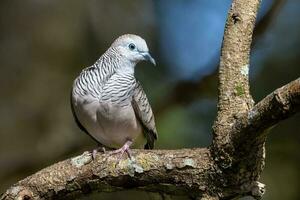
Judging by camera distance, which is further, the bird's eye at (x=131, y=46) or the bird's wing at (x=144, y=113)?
the bird's eye at (x=131, y=46)

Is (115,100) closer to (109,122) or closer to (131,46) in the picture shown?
(109,122)

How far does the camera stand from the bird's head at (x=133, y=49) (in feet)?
13.9

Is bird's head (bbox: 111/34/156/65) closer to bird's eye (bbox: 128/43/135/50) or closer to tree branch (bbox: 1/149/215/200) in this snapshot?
bird's eye (bbox: 128/43/135/50)

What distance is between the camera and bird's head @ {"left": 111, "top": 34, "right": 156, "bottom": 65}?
4238 mm

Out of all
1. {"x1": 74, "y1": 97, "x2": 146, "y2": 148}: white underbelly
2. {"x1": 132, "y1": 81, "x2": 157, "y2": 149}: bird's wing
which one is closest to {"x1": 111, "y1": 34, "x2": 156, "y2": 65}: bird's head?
{"x1": 132, "y1": 81, "x2": 157, "y2": 149}: bird's wing

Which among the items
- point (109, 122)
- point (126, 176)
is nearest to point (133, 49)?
point (109, 122)

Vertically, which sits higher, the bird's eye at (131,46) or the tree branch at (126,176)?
the bird's eye at (131,46)

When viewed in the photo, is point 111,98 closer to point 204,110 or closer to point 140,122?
point 140,122

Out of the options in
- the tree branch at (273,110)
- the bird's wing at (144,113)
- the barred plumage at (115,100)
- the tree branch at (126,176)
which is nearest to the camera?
the tree branch at (273,110)

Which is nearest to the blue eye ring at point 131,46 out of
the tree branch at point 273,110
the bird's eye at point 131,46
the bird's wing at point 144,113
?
the bird's eye at point 131,46

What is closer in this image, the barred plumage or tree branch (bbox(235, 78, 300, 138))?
tree branch (bbox(235, 78, 300, 138))

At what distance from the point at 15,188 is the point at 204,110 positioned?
272 cm

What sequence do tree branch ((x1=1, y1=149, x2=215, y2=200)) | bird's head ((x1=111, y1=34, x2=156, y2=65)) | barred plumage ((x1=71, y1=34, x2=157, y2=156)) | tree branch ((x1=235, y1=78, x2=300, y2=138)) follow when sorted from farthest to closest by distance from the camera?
bird's head ((x1=111, y1=34, x2=156, y2=65)) < barred plumage ((x1=71, y1=34, x2=157, y2=156)) < tree branch ((x1=1, y1=149, x2=215, y2=200)) < tree branch ((x1=235, y1=78, x2=300, y2=138))

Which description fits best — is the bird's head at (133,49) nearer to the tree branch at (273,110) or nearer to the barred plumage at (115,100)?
the barred plumage at (115,100)
